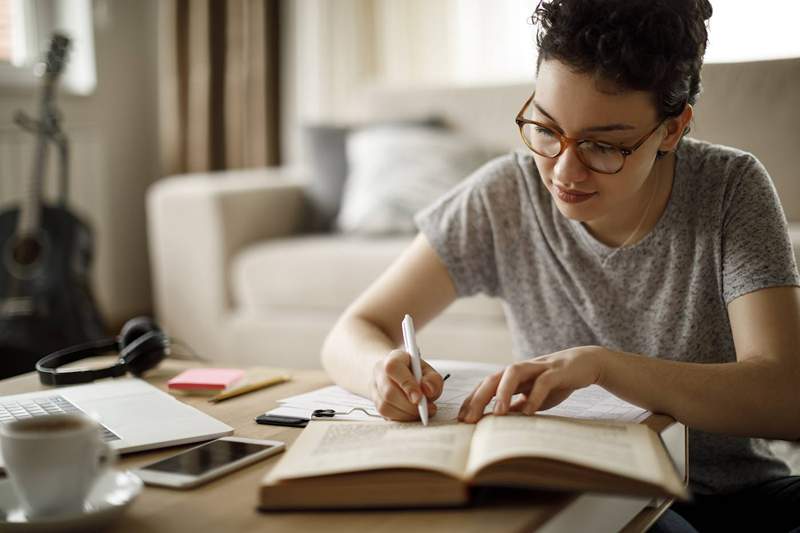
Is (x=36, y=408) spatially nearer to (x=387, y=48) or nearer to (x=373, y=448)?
(x=373, y=448)

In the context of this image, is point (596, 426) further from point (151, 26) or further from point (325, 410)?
point (151, 26)

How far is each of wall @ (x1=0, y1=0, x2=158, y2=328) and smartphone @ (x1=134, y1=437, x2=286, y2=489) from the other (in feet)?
8.74

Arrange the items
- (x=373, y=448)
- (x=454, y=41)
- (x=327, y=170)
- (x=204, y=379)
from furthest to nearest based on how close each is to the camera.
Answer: (x=454, y=41) < (x=327, y=170) < (x=204, y=379) < (x=373, y=448)

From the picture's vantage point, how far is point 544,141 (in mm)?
1071

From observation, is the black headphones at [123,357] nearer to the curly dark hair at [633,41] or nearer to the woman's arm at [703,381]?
the woman's arm at [703,381]

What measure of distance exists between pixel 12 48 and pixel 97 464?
290 centimetres

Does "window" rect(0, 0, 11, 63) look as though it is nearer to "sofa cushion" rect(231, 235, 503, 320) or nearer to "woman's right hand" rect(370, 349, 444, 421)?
"sofa cushion" rect(231, 235, 503, 320)

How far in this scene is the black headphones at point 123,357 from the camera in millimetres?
1148

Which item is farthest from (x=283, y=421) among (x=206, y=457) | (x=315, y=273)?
(x=315, y=273)

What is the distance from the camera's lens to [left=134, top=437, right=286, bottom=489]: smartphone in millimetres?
786

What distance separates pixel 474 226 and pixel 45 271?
5.72 ft

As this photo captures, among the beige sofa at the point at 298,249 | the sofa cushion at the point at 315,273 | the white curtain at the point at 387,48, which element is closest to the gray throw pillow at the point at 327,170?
the beige sofa at the point at 298,249

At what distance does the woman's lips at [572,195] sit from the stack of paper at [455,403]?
0.71ft

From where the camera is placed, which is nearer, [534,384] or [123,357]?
[534,384]
